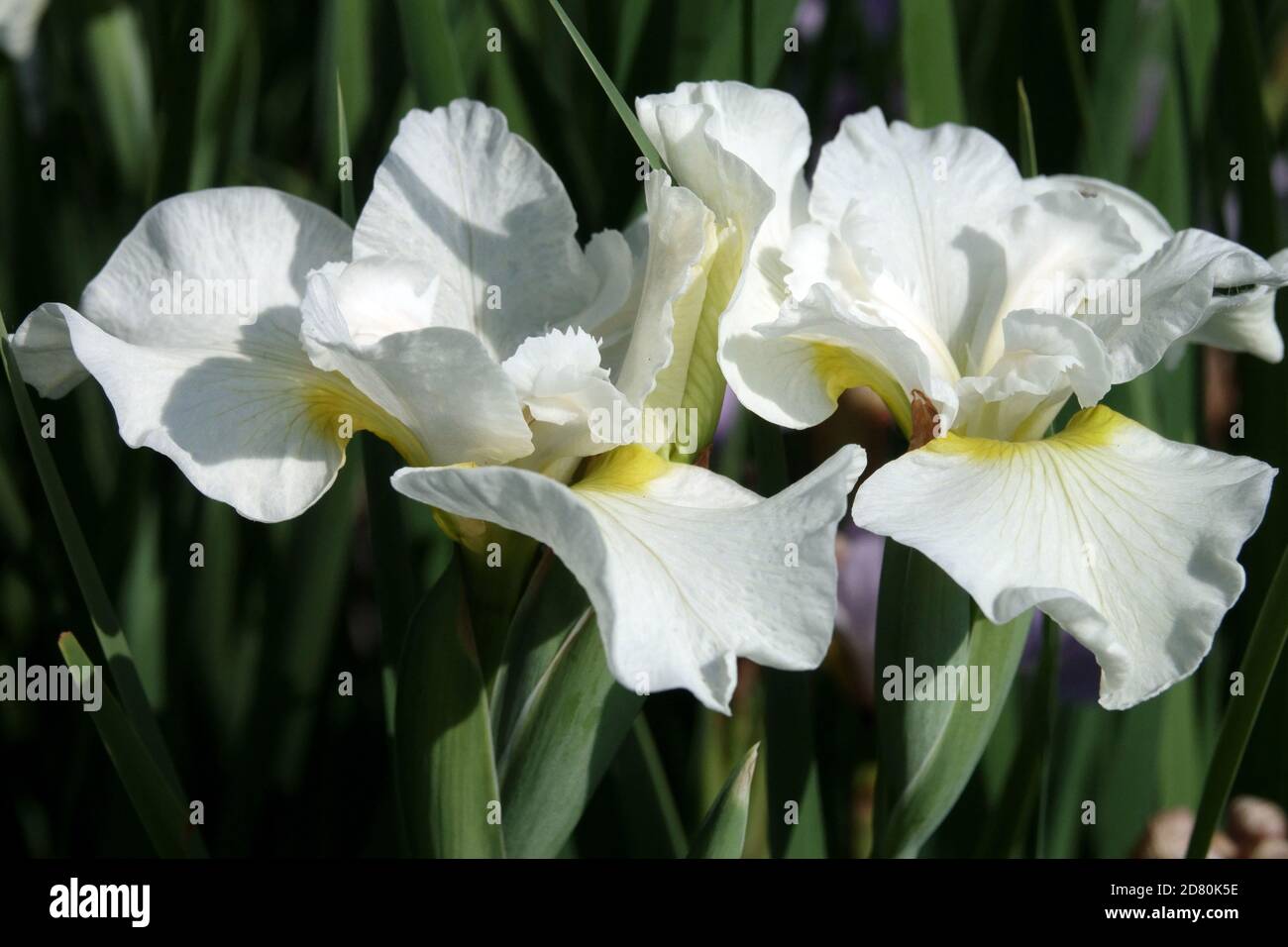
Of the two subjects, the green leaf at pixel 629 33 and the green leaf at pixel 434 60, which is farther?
the green leaf at pixel 629 33

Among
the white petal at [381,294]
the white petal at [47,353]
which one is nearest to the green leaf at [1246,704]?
the white petal at [381,294]

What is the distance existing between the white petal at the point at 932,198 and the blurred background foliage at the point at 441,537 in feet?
0.55

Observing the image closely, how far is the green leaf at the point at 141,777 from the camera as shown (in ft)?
2.67

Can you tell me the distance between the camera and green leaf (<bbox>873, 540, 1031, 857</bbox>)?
0.85 m

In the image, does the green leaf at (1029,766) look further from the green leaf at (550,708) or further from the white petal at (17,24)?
the white petal at (17,24)

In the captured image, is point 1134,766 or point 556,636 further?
point 1134,766

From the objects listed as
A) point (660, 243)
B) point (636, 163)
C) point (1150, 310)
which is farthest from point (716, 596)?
point (636, 163)

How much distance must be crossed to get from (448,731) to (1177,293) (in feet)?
1.84

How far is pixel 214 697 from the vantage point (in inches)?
51.1

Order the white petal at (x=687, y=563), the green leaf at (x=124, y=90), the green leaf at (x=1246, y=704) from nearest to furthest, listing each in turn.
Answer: the white petal at (x=687, y=563)
the green leaf at (x=1246, y=704)
the green leaf at (x=124, y=90)

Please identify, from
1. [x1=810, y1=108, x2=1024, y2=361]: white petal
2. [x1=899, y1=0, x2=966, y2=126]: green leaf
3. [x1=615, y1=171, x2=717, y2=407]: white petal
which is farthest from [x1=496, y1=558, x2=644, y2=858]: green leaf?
[x1=899, y1=0, x2=966, y2=126]: green leaf

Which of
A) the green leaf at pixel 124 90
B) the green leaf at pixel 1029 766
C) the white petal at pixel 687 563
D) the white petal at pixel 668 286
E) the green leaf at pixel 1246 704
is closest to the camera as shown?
the white petal at pixel 687 563
